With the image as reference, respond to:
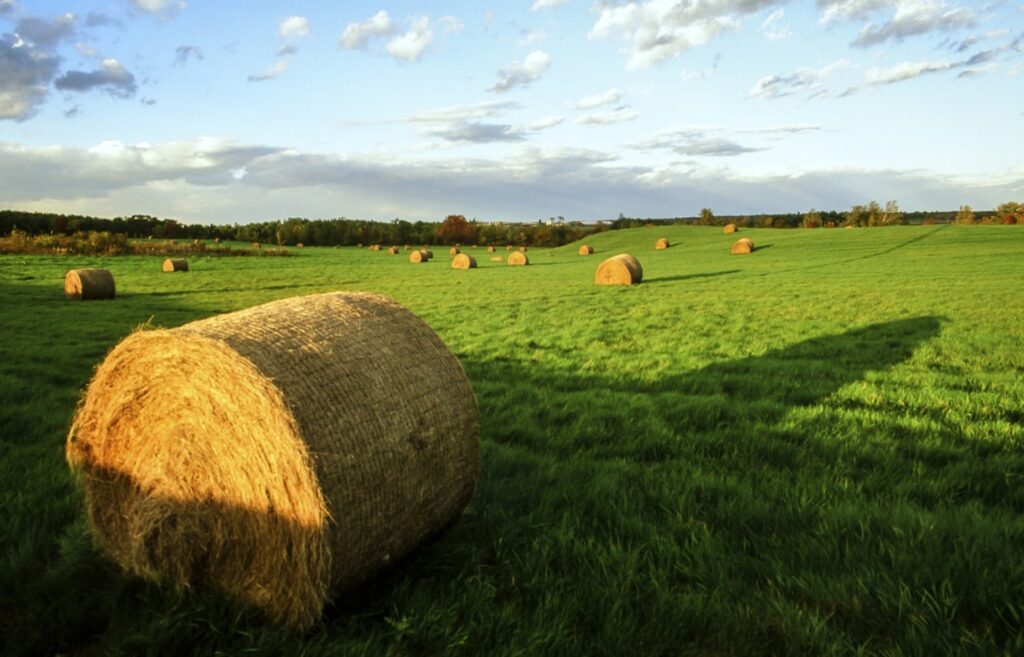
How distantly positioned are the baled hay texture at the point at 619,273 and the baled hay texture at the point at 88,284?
18.0 meters

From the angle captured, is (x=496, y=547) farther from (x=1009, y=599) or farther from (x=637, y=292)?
(x=637, y=292)

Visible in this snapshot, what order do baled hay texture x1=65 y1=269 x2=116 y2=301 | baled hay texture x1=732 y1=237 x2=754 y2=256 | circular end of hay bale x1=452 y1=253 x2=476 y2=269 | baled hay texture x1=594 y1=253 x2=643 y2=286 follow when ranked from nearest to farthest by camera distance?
baled hay texture x1=65 y1=269 x2=116 y2=301 < baled hay texture x1=594 y1=253 x2=643 y2=286 < circular end of hay bale x1=452 y1=253 x2=476 y2=269 < baled hay texture x1=732 y1=237 x2=754 y2=256

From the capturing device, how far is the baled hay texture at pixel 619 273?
25.5 metres

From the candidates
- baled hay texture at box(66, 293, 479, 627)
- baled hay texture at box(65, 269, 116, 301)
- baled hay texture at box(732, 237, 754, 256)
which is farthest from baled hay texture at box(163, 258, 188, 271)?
baled hay texture at box(732, 237, 754, 256)

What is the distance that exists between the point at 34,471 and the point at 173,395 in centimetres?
230

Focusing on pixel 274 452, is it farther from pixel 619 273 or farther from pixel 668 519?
pixel 619 273

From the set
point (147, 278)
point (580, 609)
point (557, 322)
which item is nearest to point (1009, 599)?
point (580, 609)

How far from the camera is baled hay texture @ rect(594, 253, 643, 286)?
25.5 m

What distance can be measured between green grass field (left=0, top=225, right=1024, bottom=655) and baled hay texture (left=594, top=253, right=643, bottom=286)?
13.6m

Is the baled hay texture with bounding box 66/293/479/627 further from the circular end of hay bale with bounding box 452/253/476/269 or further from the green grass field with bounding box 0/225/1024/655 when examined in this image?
the circular end of hay bale with bounding box 452/253/476/269

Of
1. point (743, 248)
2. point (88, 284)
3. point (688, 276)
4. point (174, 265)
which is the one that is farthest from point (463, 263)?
point (88, 284)

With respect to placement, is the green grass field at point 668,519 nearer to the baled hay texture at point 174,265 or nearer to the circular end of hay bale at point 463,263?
the baled hay texture at point 174,265

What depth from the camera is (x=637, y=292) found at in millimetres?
22250

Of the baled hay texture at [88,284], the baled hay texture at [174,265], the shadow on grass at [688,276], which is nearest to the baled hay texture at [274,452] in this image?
the baled hay texture at [88,284]
